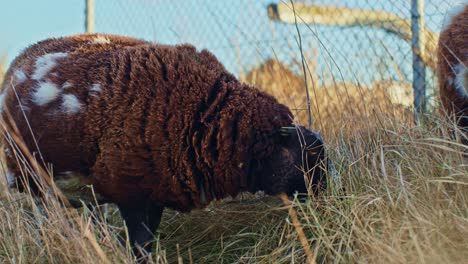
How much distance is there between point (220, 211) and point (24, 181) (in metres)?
1.03

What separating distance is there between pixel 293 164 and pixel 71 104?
3.42 feet

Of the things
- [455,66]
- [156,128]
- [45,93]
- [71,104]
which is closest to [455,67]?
[455,66]

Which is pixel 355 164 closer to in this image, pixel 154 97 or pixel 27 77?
pixel 154 97

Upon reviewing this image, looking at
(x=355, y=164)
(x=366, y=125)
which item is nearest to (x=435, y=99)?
(x=366, y=125)

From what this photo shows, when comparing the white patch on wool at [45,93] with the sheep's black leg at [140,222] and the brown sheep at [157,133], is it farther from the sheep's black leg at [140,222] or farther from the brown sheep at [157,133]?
the sheep's black leg at [140,222]

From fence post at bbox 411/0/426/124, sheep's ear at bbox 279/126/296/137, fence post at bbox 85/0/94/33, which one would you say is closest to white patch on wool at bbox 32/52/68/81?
sheep's ear at bbox 279/126/296/137

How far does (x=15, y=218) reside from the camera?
2795mm

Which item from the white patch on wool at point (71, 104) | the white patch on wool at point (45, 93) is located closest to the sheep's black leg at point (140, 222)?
the white patch on wool at point (71, 104)

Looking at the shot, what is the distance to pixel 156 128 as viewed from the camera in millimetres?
2643

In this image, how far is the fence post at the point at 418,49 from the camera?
395cm

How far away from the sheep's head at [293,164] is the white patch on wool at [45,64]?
3.68ft

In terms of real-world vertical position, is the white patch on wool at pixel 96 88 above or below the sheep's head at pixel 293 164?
above

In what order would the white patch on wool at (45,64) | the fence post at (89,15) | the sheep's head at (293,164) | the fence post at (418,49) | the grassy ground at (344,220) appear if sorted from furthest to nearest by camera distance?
1. the fence post at (89,15)
2. the fence post at (418,49)
3. the white patch on wool at (45,64)
4. the sheep's head at (293,164)
5. the grassy ground at (344,220)

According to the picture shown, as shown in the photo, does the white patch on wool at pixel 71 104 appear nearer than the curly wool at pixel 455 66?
Yes
